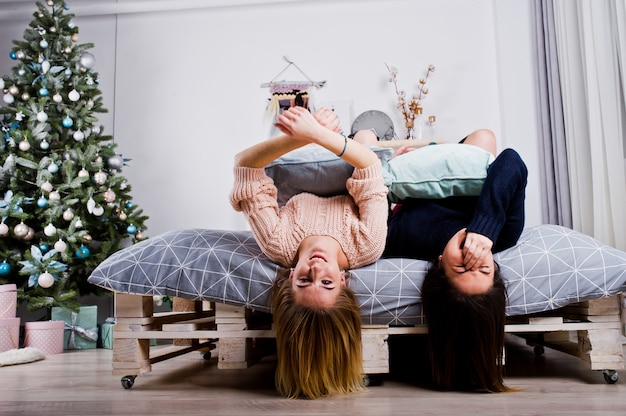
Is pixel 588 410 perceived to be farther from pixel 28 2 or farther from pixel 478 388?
pixel 28 2

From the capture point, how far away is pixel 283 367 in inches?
53.6

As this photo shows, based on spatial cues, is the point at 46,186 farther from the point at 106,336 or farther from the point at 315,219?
the point at 315,219

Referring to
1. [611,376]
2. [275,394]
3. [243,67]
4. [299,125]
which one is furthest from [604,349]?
[243,67]

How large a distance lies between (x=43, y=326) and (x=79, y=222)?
0.58 metres

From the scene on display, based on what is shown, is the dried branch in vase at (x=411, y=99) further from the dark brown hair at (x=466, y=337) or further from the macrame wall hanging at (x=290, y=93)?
the dark brown hair at (x=466, y=337)

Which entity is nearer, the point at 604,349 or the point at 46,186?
the point at 604,349

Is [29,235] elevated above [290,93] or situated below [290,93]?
below

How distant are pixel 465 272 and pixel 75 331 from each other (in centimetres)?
233

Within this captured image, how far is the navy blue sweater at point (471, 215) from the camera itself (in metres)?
1.51

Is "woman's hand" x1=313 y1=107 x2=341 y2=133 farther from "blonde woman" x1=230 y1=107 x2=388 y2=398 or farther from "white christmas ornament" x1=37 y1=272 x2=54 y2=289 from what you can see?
"white christmas ornament" x1=37 y1=272 x2=54 y2=289

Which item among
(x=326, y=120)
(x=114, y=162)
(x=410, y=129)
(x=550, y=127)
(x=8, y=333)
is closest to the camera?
(x=326, y=120)

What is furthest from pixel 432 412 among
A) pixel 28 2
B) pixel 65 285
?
pixel 28 2

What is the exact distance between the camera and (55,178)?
3.05 m

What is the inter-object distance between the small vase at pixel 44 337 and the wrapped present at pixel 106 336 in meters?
0.25
